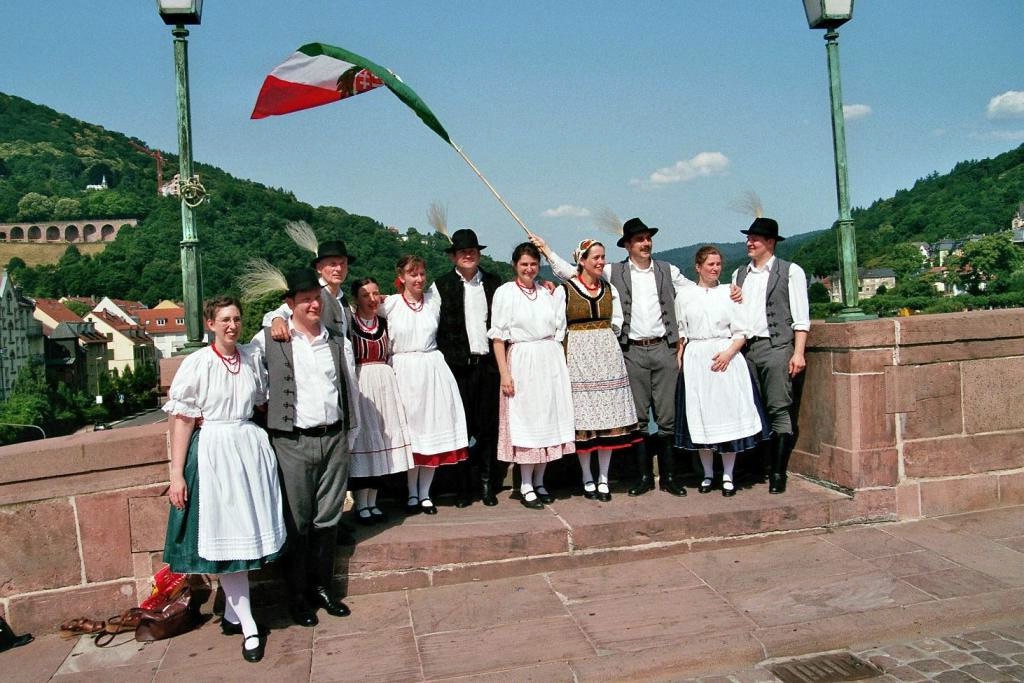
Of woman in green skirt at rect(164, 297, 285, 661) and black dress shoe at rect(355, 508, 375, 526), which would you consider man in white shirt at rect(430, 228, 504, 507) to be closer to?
black dress shoe at rect(355, 508, 375, 526)

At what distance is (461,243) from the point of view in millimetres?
5227

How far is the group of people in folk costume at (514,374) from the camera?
4.11m

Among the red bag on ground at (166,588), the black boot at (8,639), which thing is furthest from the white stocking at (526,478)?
the black boot at (8,639)

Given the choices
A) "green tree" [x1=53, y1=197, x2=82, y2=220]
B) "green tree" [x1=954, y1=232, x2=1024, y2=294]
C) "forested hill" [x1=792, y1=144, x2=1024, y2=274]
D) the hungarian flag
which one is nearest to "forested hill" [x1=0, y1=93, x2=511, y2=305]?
"green tree" [x1=53, y1=197, x2=82, y2=220]

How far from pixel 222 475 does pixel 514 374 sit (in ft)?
6.44

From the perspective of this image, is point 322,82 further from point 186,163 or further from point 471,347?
point 471,347

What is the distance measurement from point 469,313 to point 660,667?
2531 millimetres

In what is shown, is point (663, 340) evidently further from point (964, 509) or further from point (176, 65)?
point (176, 65)

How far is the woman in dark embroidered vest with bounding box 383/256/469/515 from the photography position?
4.92m

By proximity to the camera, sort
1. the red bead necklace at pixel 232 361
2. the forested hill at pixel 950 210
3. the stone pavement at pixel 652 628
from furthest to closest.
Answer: the forested hill at pixel 950 210
the red bead necklace at pixel 232 361
the stone pavement at pixel 652 628

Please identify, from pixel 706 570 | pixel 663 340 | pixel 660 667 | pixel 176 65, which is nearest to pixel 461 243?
pixel 663 340

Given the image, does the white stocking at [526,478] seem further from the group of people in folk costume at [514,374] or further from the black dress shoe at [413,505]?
the black dress shoe at [413,505]

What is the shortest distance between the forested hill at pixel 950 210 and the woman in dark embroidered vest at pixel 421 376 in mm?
85165

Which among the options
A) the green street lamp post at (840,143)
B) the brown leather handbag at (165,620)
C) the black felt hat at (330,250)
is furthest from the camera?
the green street lamp post at (840,143)
